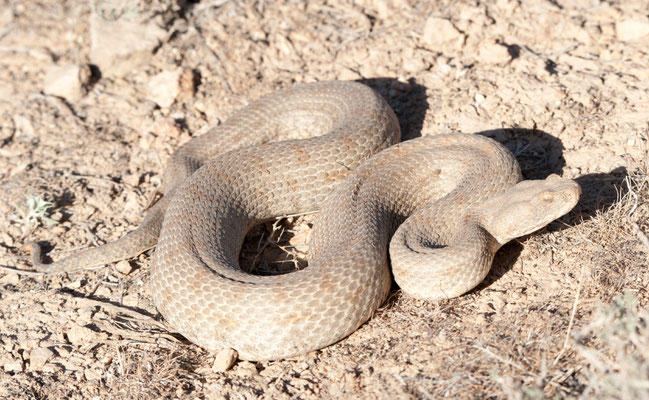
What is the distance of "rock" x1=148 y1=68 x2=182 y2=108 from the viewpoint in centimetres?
838

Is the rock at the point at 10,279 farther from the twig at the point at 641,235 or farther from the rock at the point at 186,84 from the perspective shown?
the twig at the point at 641,235

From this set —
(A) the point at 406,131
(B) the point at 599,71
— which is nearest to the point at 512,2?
(B) the point at 599,71

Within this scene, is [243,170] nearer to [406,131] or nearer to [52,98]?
[406,131]

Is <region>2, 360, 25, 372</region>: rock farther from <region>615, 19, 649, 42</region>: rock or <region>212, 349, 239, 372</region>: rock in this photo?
<region>615, 19, 649, 42</region>: rock

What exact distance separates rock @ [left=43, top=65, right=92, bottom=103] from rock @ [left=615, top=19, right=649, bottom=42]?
7163mm

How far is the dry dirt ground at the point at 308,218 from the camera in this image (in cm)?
461

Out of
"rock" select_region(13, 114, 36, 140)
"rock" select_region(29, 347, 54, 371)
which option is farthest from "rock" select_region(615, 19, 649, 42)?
"rock" select_region(13, 114, 36, 140)

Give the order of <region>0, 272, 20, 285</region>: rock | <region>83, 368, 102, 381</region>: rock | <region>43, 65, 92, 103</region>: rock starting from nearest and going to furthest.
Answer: <region>83, 368, 102, 381</region>: rock
<region>0, 272, 20, 285</region>: rock
<region>43, 65, 92, 103</region>: rock

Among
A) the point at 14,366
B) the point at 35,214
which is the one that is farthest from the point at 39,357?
the point at 35,214

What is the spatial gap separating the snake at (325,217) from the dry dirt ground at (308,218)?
26 cm

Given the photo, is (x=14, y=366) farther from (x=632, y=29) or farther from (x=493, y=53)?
(x=632, y=29)

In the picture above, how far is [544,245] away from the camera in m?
5.51

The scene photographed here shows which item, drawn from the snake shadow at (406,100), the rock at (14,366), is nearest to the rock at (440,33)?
the snake shadow at (406,100)

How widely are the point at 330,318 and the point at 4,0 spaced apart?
30.5ft
